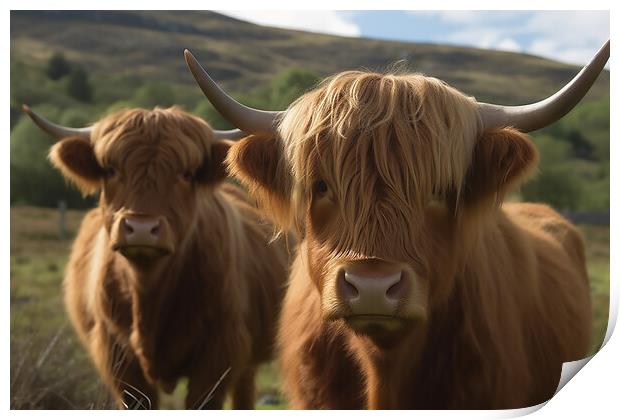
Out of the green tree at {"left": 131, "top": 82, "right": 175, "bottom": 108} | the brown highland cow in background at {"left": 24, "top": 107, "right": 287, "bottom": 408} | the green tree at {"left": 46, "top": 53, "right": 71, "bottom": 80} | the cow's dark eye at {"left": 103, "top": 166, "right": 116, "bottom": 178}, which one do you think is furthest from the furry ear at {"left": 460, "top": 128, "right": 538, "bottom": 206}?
the green tree at {"left": 46, "top": 53, "right": 71, "bottom": 80}

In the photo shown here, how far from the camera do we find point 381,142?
2389 millimetres

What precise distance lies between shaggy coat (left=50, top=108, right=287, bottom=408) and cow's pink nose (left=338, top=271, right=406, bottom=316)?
183 centimetres

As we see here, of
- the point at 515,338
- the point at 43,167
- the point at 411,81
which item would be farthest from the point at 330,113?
the point at 43,167

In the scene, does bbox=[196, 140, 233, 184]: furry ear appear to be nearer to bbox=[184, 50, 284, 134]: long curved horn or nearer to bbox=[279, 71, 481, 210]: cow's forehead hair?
bbox=[184, 50, 284, 134]: long curved horn

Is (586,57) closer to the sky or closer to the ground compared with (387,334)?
closer to the sky

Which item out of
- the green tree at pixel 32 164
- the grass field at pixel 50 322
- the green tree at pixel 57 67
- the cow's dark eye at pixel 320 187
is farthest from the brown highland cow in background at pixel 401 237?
the green tree at pixel 57 67

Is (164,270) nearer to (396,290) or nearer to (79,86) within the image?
(79,86)

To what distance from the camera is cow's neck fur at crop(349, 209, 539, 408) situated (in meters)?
2.63

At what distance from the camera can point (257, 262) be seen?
4645mm

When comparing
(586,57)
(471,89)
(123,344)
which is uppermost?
(586,57)

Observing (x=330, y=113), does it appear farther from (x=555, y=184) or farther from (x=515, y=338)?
(x=555, y=184)

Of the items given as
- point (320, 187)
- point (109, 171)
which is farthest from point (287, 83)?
point (320, 187)

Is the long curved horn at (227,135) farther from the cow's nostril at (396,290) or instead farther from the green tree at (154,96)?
the cow's nostril at (396,290)

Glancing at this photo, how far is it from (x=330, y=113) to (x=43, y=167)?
7.78 ft
